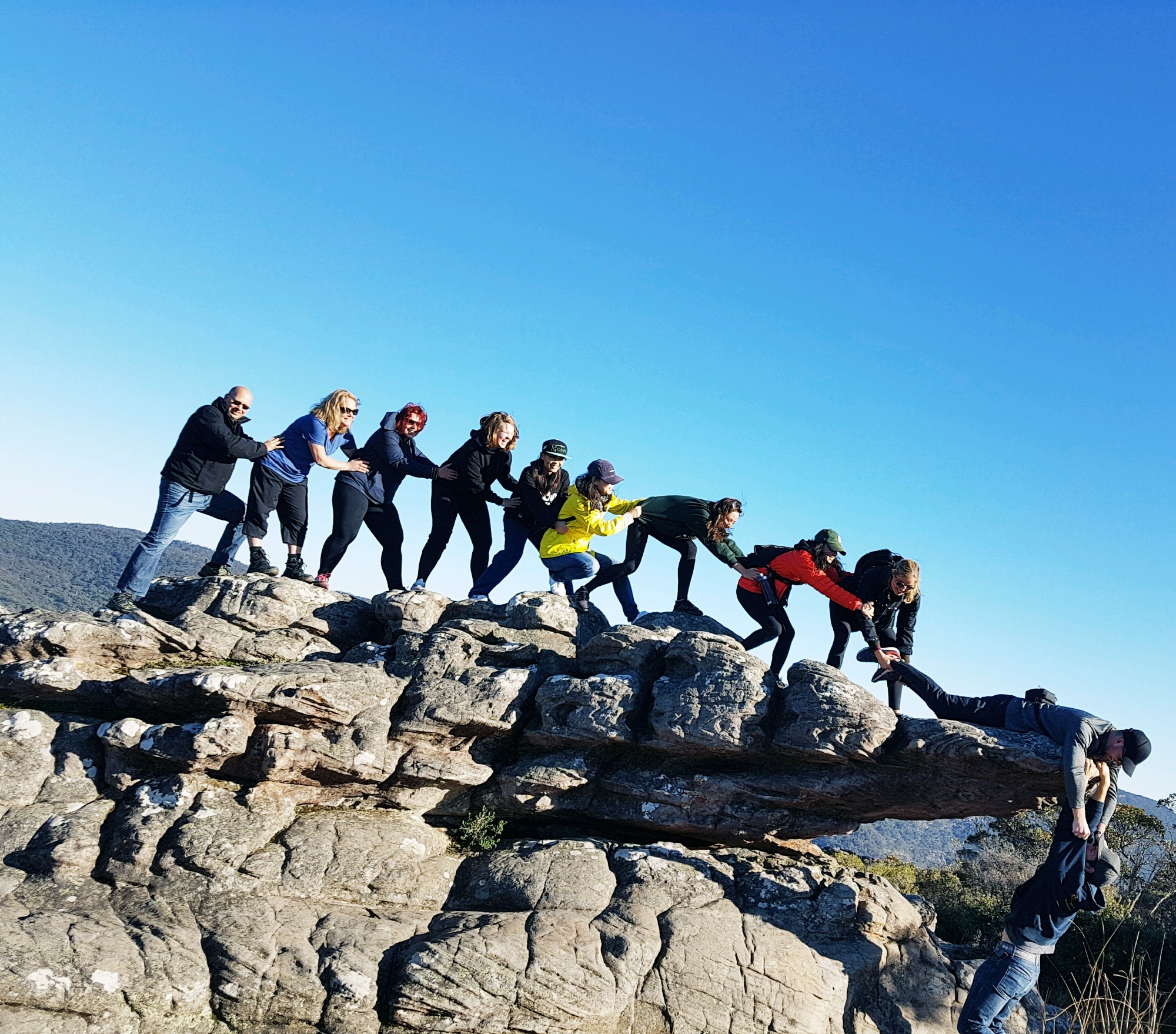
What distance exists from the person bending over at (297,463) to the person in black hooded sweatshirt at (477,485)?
165 centimetres

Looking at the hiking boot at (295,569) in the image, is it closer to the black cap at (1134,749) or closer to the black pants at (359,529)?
the black pants at (359,529)

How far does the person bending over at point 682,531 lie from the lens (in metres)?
16.0

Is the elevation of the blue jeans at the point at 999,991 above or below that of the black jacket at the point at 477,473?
below

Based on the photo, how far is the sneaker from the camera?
1514cm

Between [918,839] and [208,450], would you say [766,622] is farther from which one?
[918,839]

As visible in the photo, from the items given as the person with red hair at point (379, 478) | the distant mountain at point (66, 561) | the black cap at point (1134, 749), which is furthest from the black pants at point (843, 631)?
the distant mountain at point (66, 561)

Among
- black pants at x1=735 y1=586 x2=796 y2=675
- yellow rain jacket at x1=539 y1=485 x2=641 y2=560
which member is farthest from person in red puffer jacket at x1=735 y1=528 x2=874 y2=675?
yellow rain jacket at x1=539 y1=485 x2=641 y2=560

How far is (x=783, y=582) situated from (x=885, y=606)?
6.22ft

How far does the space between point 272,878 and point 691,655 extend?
23.0 feet

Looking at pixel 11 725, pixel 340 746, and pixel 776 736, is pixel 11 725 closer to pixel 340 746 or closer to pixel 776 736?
pixel 340 746

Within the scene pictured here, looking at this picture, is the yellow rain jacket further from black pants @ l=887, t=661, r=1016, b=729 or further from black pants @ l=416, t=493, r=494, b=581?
black pants @ l=887, t=661, r=1016, b=729

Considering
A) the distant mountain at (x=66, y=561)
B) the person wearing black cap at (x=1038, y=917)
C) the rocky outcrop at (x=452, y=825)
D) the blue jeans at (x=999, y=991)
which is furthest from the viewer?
the distant mountain at (x=66, y=561)

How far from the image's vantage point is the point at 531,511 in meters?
16.2

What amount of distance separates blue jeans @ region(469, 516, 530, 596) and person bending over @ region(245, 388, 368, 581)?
117 inches
